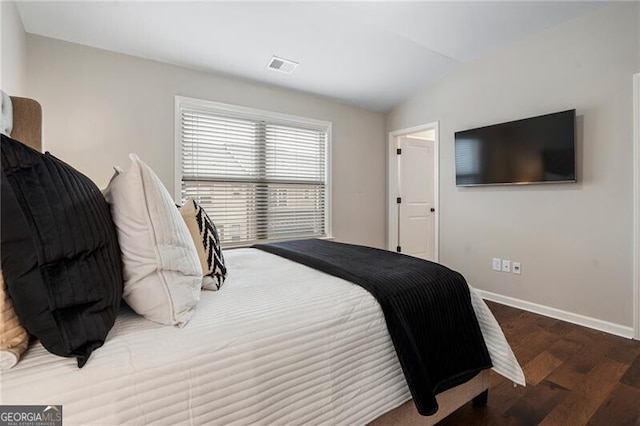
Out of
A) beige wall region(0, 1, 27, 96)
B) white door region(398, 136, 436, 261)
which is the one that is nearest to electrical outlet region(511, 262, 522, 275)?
white door region(398, 136, 436, 261)

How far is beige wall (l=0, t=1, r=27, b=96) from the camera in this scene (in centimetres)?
175

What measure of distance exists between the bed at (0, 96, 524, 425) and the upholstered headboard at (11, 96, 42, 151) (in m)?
1.12

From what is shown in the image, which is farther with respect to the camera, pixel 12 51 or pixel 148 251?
pixel 12 51

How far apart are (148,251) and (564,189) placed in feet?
10.6

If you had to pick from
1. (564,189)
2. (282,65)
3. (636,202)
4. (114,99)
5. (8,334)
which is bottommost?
(8,334)

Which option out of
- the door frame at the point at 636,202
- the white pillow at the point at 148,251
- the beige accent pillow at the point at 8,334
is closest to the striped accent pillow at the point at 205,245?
the white pillow at the point at 148,251

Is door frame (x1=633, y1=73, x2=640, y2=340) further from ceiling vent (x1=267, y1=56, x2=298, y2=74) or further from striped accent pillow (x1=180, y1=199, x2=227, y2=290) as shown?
striped accent pillow (x1=180, y1=199, x2=227, y2=290)

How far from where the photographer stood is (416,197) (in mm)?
4500

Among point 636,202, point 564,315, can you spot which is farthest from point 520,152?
point 564,315

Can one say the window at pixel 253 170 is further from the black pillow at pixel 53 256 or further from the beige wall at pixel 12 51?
the black pillow at pixel 53 256

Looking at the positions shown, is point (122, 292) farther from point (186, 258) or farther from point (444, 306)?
point (444, 306)

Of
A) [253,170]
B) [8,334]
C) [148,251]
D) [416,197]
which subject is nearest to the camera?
[8,334]

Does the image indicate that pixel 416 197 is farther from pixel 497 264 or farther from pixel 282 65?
pixel 282 65

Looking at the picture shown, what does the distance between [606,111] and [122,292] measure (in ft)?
11.4
